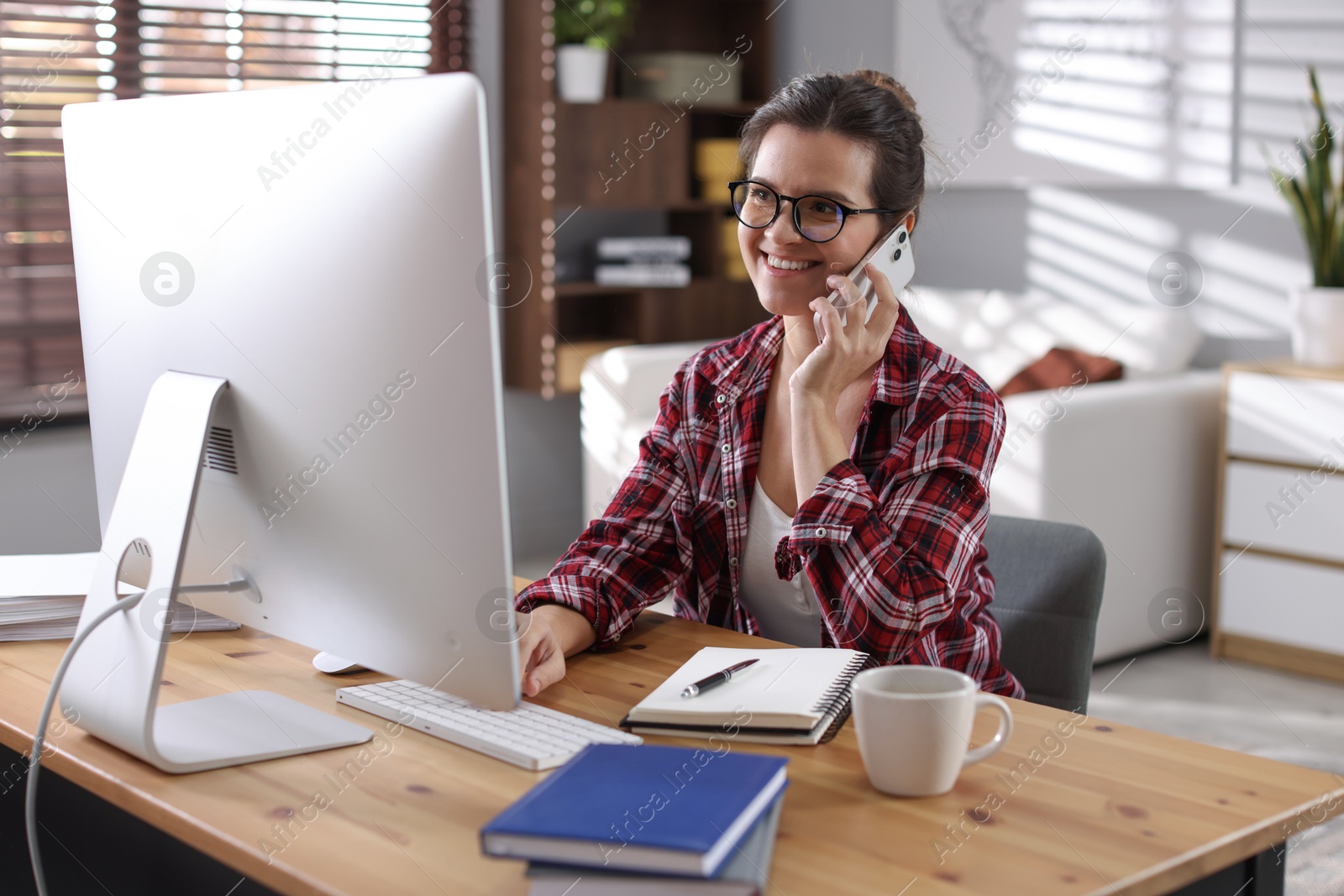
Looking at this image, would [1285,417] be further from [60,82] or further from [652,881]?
[60,82]

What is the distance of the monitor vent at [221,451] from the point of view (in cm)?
103

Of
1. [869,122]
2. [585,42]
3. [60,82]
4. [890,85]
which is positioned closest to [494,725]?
[869,122]

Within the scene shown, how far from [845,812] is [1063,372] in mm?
2857

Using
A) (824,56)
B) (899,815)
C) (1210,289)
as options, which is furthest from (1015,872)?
(824,56)

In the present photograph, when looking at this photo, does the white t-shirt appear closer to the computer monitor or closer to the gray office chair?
the gray office chair

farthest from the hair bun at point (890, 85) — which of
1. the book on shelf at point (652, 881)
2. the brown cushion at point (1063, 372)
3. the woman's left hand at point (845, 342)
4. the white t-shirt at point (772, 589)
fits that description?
the brown cushion at point (1063, 372)

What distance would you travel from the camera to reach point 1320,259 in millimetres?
3297

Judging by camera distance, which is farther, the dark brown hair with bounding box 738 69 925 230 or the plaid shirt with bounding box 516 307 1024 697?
the dark brown hair with bounding box 738 69 925 230

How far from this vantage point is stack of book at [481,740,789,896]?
2.45ft

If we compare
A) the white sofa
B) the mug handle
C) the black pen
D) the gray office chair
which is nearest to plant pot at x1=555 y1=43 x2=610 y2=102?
the white sofa

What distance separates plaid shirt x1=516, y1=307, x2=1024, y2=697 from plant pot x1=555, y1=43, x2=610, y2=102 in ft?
9.54

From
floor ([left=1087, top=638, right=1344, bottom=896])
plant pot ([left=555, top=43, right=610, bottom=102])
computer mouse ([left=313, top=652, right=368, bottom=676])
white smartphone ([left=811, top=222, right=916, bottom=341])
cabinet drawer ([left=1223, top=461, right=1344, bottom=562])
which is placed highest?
plant pot ([left=555, top=43, right=610, bottom=102])

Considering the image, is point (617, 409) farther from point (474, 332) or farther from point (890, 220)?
point (474, 332)

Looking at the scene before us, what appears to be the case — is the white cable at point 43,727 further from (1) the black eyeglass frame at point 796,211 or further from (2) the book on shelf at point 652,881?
(1) the black eyeglass frame at point 796,211
